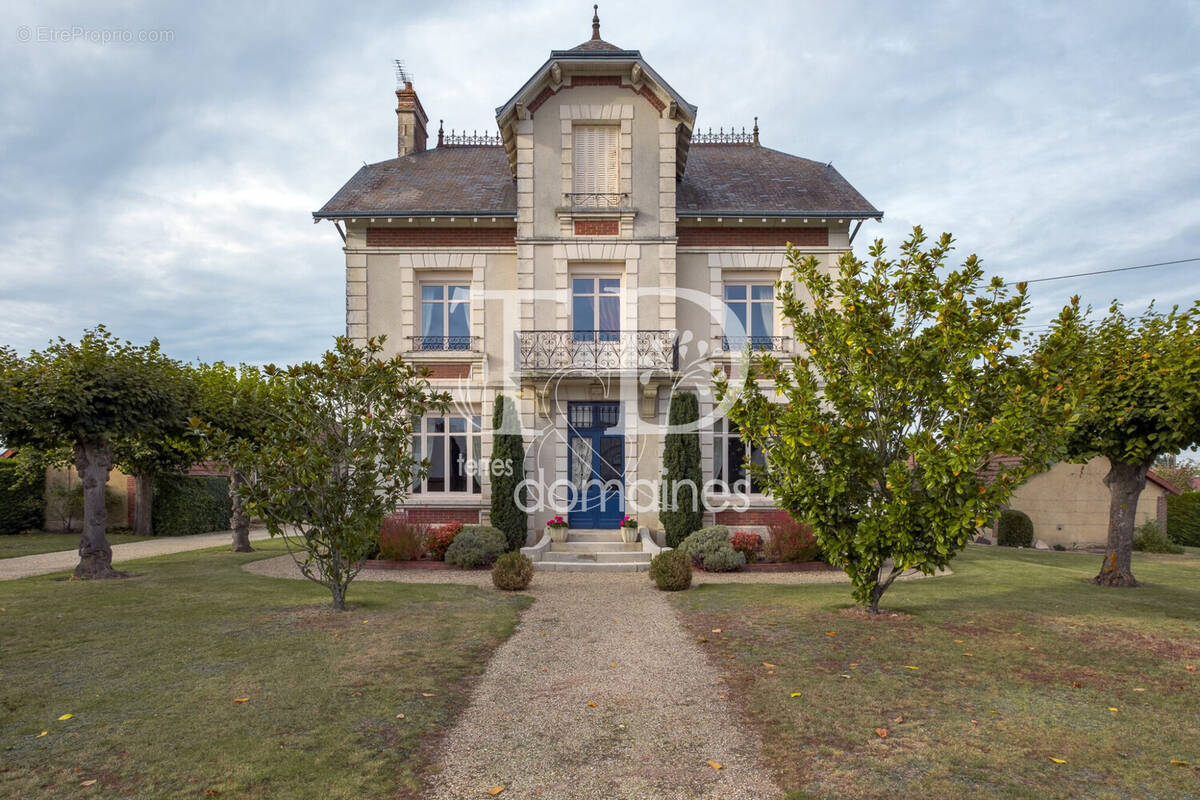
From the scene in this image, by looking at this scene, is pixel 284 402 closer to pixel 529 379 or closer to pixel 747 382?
pixel 747 382

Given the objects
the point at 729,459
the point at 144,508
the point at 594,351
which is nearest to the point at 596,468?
the point at 594,351

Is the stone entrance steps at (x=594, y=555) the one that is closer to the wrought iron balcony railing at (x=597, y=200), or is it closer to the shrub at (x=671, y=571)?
the shrub at (x=671, y=571)

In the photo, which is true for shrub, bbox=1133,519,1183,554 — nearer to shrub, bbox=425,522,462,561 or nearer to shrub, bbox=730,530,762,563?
shrub, bbox=730,530,762,563

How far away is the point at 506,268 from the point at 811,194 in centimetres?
715

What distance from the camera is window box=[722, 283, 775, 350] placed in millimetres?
15838

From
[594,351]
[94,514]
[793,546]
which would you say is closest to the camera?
[94,514]

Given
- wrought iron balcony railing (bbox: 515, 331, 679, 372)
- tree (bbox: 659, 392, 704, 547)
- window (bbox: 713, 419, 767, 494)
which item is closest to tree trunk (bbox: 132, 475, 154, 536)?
wrought iron balcony railing (bbox: 515, 331, 679, 372)

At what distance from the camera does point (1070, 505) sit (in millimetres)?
20188

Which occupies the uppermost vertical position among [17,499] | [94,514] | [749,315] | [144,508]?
[749,315]

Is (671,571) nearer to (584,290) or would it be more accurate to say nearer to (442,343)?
(584,290)

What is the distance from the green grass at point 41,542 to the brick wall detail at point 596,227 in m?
14.0

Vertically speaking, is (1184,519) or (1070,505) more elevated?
(1070,505)

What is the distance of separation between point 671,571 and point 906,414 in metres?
4.33

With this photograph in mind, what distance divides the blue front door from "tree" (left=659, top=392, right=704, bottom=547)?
1.12 metres
